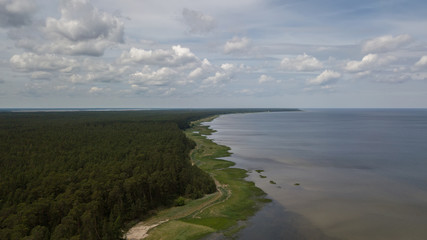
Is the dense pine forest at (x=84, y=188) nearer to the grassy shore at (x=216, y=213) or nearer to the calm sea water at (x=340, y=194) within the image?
the grassy shore at (x=216, y=213)

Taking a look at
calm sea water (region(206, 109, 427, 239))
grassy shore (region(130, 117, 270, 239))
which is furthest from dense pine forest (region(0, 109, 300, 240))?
calm sea water (region(206, 109, 427, 239))

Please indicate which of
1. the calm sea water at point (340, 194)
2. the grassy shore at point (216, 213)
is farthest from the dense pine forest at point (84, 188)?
the calm sea water at point (340, 194)

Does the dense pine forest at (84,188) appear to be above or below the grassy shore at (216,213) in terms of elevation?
above

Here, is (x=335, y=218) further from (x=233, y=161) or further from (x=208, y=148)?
(x=208, y=148)

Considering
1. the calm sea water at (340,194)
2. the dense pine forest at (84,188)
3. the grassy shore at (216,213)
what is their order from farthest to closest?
the grassy shore at (216,213) < the calm sea water at (340,194) < the dense pine forest at (84,188)

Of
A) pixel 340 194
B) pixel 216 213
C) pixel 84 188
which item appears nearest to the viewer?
pixel 84 188

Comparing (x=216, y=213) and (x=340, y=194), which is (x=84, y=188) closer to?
(x=216, y=213)

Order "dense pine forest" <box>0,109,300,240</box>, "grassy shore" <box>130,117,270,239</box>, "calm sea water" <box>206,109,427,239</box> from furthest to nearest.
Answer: "grassy shore" <box>130,117,270,239</box> < "calm sea water" <box>206,109,427,239</box> < "dense pine forest" <box>0,109,300,240</box>

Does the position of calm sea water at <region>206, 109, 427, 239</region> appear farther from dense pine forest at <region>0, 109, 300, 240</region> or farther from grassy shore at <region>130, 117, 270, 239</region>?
dense pine forest at <region>0, 109, 300, 240</region>

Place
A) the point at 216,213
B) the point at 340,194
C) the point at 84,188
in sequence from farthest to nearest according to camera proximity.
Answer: the point at 340,194 < the point at 216,213 < the point at 84,188

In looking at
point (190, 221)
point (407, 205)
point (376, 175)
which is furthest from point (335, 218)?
point (376, 175)

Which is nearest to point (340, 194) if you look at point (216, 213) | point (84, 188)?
point (216, 213)
